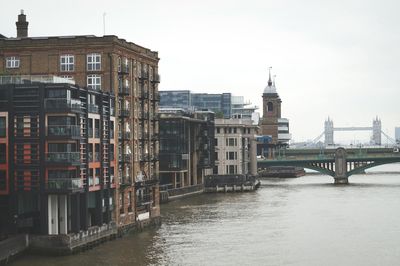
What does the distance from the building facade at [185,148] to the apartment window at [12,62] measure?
1964 inches

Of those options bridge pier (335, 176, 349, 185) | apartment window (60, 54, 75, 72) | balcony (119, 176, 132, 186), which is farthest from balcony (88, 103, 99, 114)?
bridge pier (335, 176, 349, 185)

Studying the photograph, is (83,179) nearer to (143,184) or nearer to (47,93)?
(47,93)

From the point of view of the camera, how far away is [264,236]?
7825 cm

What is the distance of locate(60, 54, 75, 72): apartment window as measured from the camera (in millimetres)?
77062

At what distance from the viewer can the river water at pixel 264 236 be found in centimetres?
6331

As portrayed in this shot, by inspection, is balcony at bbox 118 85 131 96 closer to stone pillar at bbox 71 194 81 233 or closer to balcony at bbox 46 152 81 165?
stone pillar at bbox 71 194 81 233

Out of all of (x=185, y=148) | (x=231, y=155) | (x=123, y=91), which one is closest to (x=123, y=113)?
(x=123, y=91)

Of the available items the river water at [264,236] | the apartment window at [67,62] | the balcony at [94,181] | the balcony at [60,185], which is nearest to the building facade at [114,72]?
the apartment window at [67,62]

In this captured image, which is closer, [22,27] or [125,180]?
[125,180]

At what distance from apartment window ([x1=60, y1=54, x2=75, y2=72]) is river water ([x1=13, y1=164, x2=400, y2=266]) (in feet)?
57.8

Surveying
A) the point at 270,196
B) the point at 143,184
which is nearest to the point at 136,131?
the point at 143,184

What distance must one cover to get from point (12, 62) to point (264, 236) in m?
30.3

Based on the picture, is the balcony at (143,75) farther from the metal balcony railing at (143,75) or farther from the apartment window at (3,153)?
the apartment window at (3,153)

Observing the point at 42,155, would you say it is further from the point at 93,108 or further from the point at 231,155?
the point at 231,155
